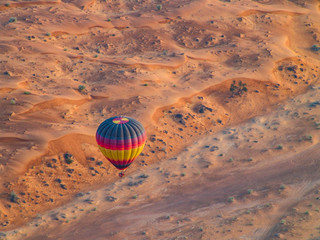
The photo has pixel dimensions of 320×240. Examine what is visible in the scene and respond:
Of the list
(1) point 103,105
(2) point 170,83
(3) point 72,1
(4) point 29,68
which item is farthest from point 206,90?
(3) point 72,1

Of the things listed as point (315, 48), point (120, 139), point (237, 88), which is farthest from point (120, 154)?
point (315, 48)

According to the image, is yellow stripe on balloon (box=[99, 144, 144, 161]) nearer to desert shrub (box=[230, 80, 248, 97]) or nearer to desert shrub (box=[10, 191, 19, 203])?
desert shrub (box=[10, 191, 19, 203])

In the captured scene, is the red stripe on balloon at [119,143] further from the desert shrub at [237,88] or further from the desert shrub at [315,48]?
the desert shrub at [315,48]

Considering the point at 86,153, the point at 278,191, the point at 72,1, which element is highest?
the point at 72,1

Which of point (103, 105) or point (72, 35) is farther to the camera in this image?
point (72, 35)

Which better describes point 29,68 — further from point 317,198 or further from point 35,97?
point 317,198

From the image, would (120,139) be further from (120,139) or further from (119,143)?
(119,143)
